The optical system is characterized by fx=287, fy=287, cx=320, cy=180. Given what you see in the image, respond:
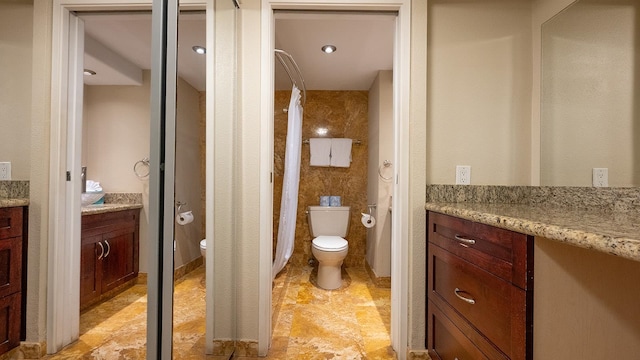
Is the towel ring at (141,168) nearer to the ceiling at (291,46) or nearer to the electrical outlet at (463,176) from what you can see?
the ceiling at (291,46)

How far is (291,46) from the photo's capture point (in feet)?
8.21

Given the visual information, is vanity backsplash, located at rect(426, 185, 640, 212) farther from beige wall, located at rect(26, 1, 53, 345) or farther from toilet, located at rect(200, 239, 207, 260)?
beige wall, located at rect(26, 1, 53, 345)

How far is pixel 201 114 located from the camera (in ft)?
4.17

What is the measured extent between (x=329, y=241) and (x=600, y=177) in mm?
2047

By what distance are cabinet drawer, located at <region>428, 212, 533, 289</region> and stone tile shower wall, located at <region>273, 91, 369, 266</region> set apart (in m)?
2.16

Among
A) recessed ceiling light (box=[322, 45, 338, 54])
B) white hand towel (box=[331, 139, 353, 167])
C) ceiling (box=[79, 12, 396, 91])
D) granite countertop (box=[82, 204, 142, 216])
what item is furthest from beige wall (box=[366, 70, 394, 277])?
granite countertop (box=[82, 204, 142, 216])

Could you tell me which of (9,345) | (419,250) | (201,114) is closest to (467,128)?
(419,250)

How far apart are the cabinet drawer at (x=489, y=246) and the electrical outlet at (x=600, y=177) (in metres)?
0.68

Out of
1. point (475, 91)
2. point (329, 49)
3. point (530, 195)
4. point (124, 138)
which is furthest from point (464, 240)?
point (329, 49)

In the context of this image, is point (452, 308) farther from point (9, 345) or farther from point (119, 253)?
point (9, 345)

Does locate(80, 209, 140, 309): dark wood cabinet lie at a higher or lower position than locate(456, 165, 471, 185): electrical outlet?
lower

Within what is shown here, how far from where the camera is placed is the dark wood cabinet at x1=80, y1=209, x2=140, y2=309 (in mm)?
640

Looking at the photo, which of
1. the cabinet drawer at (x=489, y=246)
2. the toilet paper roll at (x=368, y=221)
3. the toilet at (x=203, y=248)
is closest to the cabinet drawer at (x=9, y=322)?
the toilet at (x=203, y=248)

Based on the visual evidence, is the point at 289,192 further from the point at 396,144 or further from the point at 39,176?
the point at 39,176
